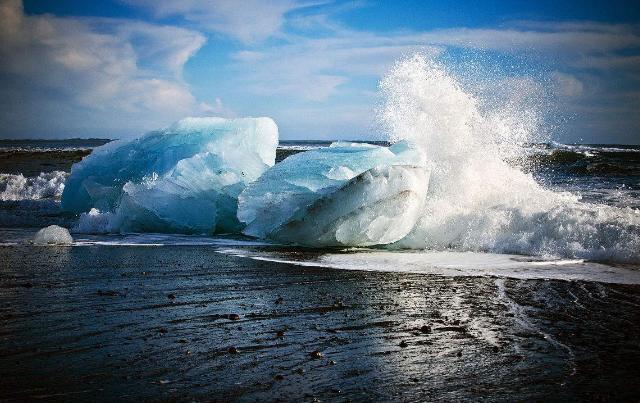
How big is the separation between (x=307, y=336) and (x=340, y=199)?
4059mm

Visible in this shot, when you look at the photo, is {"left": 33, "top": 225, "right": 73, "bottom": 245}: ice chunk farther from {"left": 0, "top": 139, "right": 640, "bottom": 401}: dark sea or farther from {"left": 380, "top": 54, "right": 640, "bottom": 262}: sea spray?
{"left": 380, "top": 54, "right": 640, "bottom": 262}: sea spray

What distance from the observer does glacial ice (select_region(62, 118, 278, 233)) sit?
987 centimetres

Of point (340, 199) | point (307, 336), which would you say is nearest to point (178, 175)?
point (340, 199)

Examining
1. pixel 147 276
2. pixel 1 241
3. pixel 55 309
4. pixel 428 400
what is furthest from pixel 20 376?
pixel 1 241

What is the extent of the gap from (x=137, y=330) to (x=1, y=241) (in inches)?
201

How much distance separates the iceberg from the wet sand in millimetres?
1745

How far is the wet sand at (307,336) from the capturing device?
10.3 feet

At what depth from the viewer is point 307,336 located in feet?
13.3

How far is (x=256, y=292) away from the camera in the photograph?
5.42m

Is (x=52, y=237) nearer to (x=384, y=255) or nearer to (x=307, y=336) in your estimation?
(x=384, y=255)

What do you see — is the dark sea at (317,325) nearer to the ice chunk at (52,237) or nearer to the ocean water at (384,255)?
the ocean water at (384,255)

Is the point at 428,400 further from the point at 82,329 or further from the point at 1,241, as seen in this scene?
the point at 1,241

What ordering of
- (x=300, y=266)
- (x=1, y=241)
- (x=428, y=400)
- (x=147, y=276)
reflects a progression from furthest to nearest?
(x=1, y=241) < (x=300, y=266) < (x=147, y=276) < (x=428, y=400)

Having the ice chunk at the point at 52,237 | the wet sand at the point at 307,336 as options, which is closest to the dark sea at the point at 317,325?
the wet sand at the point at 307,336
